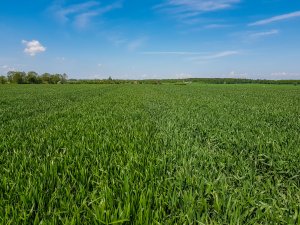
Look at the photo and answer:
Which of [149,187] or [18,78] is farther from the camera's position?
[18,78]

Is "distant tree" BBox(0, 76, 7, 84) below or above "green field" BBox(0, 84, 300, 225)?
above

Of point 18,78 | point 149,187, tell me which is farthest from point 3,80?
point 149,187

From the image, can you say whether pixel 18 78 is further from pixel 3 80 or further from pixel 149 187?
pixel 149 187

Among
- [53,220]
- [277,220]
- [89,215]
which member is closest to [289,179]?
[277,220]

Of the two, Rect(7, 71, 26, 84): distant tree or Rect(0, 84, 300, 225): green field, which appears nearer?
Rect(0, 84, 300, 225): green field

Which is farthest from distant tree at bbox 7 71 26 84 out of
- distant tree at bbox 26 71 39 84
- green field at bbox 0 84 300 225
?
green field at bbox 0 84 300 225

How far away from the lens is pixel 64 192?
3.40 metres

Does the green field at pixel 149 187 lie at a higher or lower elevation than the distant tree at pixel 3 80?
lower

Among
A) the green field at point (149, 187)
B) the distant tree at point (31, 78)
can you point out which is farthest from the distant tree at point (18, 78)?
the green field at point (149, 187)

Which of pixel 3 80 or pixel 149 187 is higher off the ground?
pixel 3 80

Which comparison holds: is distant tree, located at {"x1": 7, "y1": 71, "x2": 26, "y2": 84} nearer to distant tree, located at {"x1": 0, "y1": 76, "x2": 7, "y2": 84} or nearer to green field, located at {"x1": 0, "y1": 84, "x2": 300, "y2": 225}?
distant tree, located at {"x1": 0, "y1": 76, "x2": 7, "y2": 84}

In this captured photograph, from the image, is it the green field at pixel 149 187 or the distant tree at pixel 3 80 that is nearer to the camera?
the green field at pixel 149 187

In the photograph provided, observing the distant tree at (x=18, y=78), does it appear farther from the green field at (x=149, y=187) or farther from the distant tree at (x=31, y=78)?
the green field at (x=149, y=187)

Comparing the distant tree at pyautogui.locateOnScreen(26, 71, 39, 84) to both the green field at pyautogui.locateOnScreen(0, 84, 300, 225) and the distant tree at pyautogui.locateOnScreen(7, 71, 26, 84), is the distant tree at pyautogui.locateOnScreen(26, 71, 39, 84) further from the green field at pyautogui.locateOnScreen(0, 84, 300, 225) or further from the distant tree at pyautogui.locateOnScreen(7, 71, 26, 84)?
the green field at pyautogui.locateOnScreen(0, 84, 300, 225)
